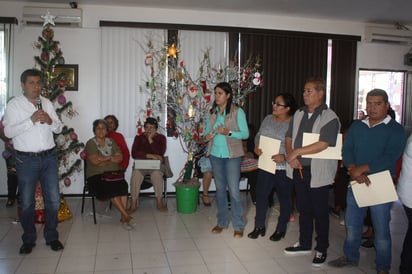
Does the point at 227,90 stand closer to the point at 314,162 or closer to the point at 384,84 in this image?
the point at 314,162

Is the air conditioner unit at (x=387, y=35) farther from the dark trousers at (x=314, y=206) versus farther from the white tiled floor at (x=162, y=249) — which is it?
the dark trousers at (x=314, y=206)

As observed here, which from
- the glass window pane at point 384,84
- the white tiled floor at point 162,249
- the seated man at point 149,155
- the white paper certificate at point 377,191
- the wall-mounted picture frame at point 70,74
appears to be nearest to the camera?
the white paper certificate at point 377,191

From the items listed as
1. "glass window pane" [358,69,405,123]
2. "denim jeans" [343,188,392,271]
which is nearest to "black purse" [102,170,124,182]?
"denim jeans" [343,188,392,271]

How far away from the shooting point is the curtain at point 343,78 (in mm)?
6070

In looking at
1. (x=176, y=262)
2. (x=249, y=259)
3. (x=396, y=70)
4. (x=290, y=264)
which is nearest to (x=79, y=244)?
(x=176, y=262)

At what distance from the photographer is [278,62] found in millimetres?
5812

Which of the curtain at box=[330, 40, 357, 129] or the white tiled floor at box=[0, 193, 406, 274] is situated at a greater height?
the curtain at box=[330, 40, 357, 129]

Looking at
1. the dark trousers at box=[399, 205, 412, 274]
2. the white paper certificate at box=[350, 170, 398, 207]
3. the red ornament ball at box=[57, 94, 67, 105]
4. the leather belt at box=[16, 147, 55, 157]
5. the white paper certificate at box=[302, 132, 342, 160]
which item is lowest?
the dark trousers at box=[399, 205, 412, 274]

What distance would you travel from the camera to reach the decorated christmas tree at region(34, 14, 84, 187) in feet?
15.4

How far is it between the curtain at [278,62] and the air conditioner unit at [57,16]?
2325 mm

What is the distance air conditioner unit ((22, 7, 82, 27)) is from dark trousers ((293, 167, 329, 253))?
373 centimetres

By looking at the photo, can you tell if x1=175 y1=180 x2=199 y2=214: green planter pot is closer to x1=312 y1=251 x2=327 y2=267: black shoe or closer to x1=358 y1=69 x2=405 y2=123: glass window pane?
x1=312 y1=251 x2=327 y2=267: black shoe

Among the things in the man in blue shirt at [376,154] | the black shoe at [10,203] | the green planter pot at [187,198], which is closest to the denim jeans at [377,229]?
the man in blue shirt at [376,154]

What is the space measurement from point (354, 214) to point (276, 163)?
88cm
